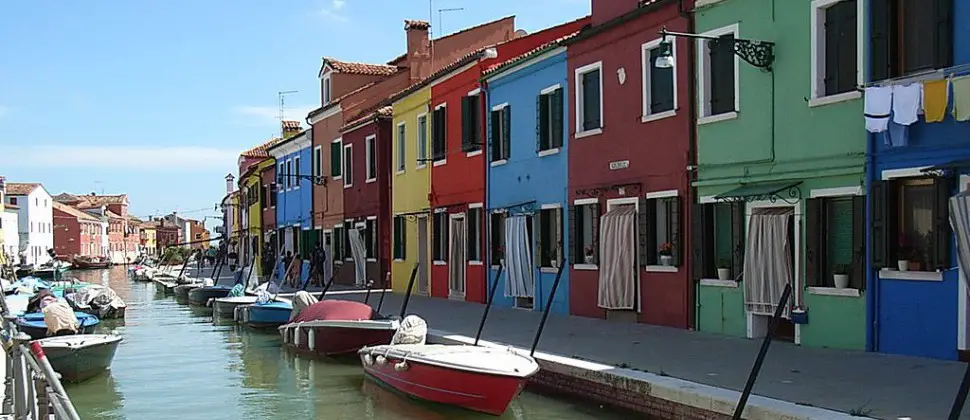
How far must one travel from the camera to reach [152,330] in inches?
994

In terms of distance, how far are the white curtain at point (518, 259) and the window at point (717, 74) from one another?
239 inches

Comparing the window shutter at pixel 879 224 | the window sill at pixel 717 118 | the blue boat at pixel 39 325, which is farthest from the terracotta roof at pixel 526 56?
the blue boat at pixel 39 325

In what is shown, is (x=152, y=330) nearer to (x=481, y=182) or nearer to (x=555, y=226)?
(x=481, y=182)

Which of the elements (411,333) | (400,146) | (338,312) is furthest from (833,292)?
(400,146)

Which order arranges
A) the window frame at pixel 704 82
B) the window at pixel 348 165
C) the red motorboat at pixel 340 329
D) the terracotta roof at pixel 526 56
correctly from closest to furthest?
the window frame at pixel 704 82, the red motorboat at pixel 340 329, the terracotta roof at pixel 526 56, the window at pixel 348 165

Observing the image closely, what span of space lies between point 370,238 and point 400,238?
3112 millimetres

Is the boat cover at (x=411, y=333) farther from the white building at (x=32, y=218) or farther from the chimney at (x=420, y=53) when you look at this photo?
the white building at (x=32, y=218)

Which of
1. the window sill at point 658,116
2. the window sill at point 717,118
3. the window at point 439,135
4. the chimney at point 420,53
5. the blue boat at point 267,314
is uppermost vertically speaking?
the chimney at point 420,53

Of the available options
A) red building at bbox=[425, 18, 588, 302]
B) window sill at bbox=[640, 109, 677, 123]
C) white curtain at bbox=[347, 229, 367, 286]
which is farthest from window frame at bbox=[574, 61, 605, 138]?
white curtain at bbox=[347, 229, 367, 286]

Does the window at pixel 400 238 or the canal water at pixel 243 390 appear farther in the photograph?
the window at pixel 400 238

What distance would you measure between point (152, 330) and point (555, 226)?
1167 centimetres

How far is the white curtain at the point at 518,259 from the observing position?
20156 millimetres

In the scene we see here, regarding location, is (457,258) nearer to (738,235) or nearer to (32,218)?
(738,235)

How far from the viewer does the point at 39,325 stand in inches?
762
